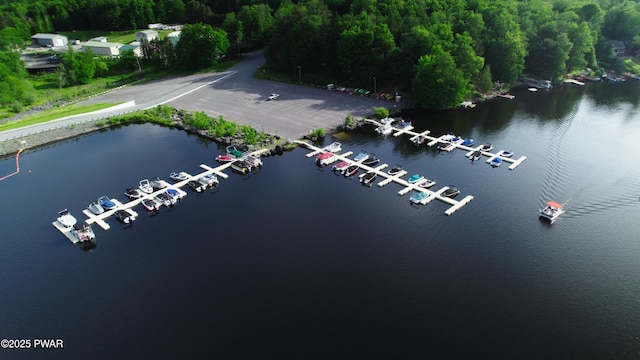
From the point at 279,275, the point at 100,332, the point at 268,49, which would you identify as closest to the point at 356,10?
the point at 268,49

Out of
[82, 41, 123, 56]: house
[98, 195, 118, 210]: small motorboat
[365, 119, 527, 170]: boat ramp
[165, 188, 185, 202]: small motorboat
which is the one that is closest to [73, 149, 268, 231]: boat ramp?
[165, 188, 185, 202]: small motorboat

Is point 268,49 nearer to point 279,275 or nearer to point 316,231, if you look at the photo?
point 316,231

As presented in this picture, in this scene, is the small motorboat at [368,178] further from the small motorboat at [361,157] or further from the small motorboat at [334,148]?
the small motorboat at [334,148]

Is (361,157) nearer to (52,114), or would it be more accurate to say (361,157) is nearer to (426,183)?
(426,183)

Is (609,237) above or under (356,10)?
under

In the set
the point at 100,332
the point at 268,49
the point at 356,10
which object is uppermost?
the point at 356,10
